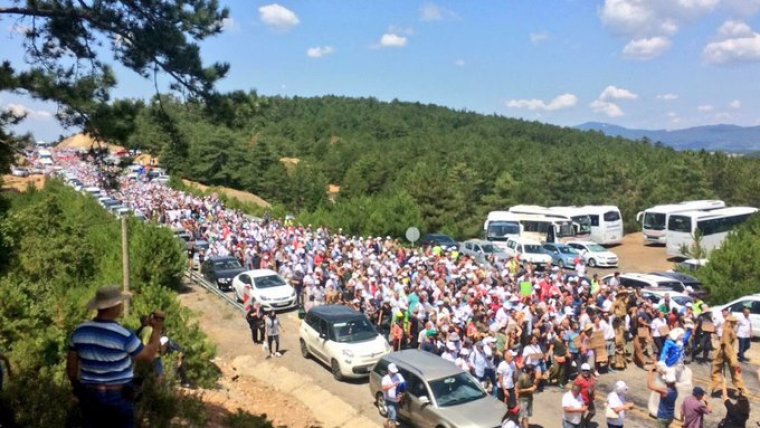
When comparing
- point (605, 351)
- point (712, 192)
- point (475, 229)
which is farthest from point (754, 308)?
point (712, 192)

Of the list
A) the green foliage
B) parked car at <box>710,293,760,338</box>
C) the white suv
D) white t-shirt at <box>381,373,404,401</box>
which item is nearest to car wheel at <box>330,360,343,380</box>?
white t-shirt at <box>381,373,404,401</box>

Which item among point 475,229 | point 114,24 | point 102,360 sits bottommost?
point 475,229

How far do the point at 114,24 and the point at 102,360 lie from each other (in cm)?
597

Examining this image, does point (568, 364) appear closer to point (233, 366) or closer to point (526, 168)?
point (233, 366)

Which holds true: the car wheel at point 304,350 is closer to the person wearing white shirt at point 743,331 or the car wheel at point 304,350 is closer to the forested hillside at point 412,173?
the forested hillside at point 412,173

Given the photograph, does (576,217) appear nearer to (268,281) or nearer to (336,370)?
(268,281)

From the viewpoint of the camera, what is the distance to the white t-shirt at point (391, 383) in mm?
11375

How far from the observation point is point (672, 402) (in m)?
10.4

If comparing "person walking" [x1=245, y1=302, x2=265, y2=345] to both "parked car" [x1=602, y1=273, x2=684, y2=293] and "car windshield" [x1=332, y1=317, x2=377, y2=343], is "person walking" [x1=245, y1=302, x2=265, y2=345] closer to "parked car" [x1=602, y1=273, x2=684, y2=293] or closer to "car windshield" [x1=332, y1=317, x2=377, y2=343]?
"car windshield" [x1=332, y1=317, x2=377, y2=343]

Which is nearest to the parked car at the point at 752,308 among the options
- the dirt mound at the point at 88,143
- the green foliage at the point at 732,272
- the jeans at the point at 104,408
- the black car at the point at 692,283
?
the black car at the point at 692,283

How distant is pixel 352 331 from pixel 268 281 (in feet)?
22.0

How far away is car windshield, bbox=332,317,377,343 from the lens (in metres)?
14.8

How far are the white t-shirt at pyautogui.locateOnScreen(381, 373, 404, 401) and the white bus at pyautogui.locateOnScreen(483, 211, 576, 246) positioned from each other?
2635cm

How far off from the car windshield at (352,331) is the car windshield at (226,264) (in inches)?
416
